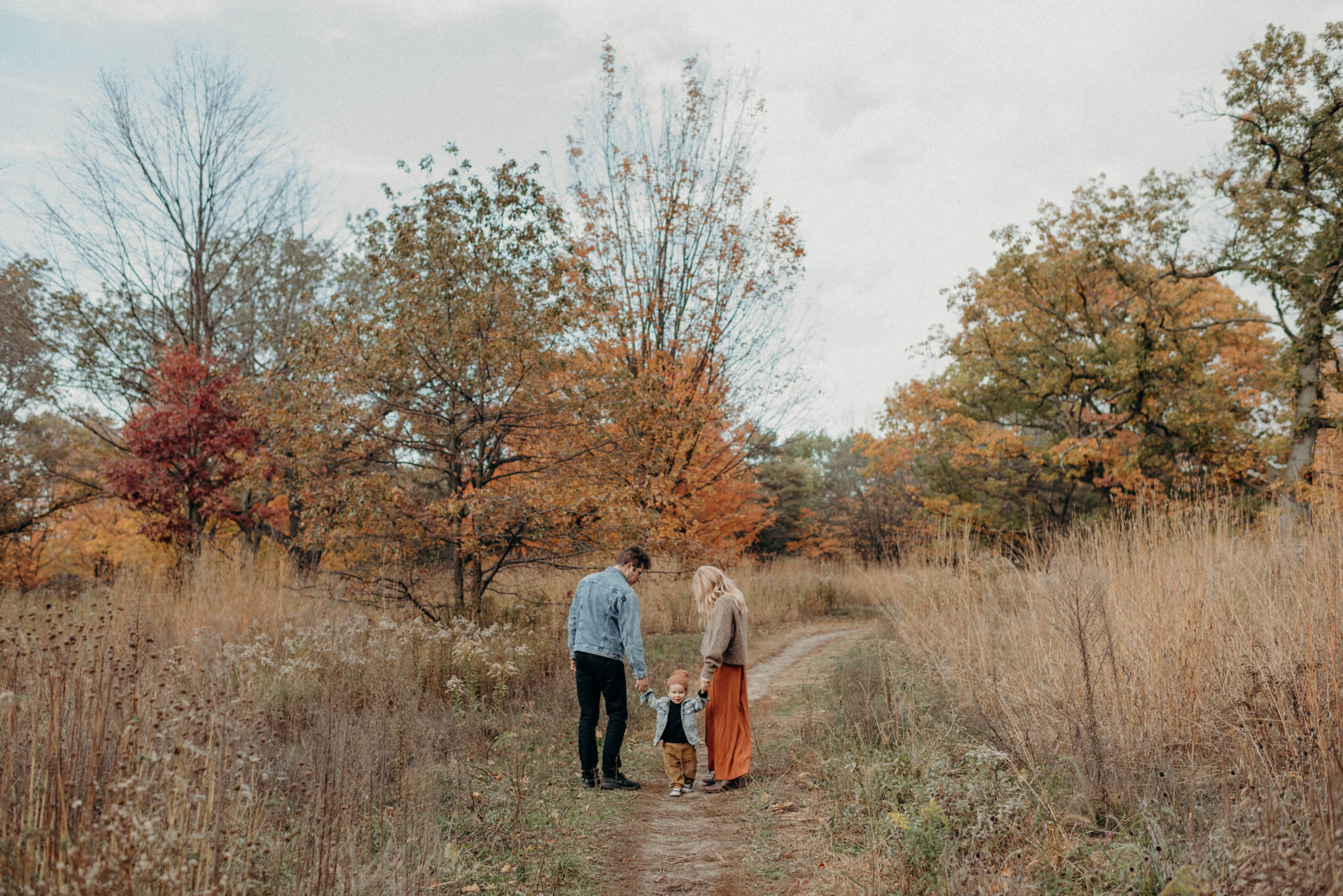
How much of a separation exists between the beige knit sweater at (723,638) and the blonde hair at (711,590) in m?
0.05

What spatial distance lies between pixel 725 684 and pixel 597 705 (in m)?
1.11

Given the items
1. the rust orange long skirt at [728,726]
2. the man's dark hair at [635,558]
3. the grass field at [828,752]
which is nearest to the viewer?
the grass field at [828,752]

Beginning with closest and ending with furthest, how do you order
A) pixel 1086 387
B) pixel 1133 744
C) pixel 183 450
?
pixel 1133 744 < pixel 183 450 < pixel 1086 387

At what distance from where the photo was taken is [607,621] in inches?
250

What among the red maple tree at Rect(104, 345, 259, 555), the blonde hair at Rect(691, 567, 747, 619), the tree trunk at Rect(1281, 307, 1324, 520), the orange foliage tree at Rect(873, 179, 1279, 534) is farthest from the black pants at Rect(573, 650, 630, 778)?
the tree trunk at Rect(1281, 307, 1324, 520)

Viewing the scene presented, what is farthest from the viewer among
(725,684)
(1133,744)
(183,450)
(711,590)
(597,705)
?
(183,450)

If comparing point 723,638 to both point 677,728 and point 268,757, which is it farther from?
point 268,757

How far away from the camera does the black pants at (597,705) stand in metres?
6.17

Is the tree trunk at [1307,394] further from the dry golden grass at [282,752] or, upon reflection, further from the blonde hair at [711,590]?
the dry golden grass at [282,752]

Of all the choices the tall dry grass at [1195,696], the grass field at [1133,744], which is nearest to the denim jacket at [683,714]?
the grass field at [1133,744]

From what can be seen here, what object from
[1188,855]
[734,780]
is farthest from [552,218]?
[1188,855]

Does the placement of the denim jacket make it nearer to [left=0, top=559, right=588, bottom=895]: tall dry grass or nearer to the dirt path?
the dirt path

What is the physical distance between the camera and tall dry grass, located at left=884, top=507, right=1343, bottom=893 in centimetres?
334

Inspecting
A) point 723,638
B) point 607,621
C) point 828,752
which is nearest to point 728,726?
point 723,638
